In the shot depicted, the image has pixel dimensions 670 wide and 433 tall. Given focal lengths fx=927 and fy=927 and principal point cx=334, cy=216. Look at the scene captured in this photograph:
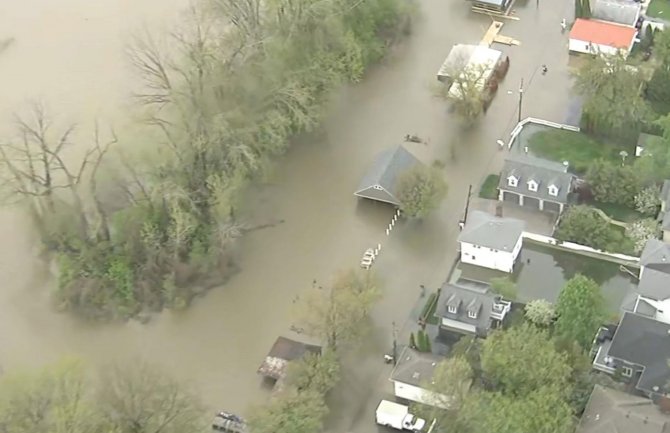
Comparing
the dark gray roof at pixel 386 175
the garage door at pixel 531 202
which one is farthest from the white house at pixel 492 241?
the dark gray roof at pixel 386 175

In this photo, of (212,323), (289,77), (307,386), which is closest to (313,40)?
(289,77)

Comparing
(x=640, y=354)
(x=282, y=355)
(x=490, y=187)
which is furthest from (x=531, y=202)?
(x=282, y=355)

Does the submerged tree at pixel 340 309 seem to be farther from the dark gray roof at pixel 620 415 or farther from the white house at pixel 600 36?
the white house at pixel 600 36

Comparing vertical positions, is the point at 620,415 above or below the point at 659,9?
below

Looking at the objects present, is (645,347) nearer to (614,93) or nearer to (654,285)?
(654,285)

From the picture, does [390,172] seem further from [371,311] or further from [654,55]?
[654,55]

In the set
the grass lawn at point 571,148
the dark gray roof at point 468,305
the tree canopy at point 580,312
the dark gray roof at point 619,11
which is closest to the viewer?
the tree canopy at point 580,312

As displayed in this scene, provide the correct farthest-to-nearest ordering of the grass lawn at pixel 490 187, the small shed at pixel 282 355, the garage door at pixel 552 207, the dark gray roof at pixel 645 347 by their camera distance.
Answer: the grass lawn at pixel 490 187
the garage door at pixel 552 207
the small shed at pixel 282 355
the dark gray roof at pixel 645 347

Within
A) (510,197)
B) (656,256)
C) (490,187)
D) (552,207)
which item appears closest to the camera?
(656,256)
